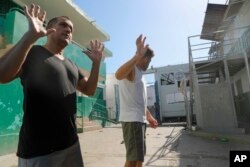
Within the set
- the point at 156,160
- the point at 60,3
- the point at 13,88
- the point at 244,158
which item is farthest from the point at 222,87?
the point at 60,3

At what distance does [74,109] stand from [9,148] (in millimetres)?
5840

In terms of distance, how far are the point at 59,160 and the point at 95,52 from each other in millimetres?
933

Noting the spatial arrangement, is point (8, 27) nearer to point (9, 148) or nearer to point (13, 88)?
point (13, 88)

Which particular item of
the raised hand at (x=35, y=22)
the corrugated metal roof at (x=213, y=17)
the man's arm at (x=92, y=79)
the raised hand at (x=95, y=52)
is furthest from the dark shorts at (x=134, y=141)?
the corrugated metal roof at (x=213, y=17)

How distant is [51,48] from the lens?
5.79 ft

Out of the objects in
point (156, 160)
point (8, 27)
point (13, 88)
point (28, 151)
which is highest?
point (8, 27)

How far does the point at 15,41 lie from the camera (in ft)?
23.2

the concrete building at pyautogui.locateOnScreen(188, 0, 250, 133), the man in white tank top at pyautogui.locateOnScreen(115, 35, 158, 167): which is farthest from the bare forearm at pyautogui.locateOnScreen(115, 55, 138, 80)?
the concrete building at pyautogui.locateOnScreen(188, 0, 250, 133)

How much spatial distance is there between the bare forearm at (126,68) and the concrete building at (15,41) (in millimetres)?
5398

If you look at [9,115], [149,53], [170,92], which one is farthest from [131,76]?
[170,92]

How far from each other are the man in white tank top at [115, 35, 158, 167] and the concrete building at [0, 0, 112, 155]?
5224 millimetres

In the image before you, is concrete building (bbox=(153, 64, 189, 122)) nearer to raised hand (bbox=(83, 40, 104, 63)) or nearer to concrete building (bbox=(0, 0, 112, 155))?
concrete building (bbox=(0, 0, 112, 155))

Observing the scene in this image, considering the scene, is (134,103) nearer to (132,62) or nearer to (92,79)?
(132,62)

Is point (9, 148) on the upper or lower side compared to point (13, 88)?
lower
